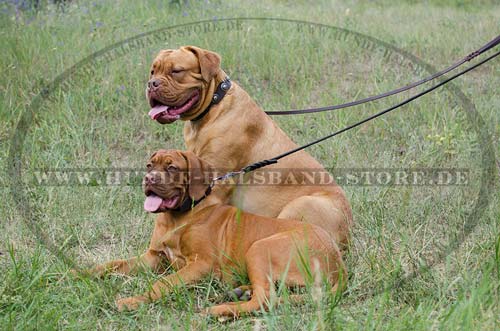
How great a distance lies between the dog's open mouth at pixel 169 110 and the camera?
4488 mm

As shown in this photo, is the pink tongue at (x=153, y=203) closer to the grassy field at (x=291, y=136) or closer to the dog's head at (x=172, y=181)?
the dog's head at (x=172, y=181)

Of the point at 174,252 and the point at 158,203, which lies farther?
the point at 174,252

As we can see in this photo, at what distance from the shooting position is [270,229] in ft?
13.3

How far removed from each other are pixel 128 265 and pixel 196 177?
2.40 ft

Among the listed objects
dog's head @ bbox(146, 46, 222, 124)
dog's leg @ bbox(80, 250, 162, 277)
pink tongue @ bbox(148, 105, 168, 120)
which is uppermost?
dog's head @ bbox(146, 46, 222, 124)

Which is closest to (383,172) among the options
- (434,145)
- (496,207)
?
(434,145)

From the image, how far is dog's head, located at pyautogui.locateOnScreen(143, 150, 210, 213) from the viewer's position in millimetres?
3955

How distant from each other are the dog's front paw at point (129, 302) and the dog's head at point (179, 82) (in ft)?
4.43

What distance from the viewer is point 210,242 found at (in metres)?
4.06

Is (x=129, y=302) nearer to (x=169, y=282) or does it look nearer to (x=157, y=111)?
(x=169, y=282)

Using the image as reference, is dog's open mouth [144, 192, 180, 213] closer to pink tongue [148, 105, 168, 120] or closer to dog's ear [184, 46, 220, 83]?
pink tongue [148, 105, 168, 120]

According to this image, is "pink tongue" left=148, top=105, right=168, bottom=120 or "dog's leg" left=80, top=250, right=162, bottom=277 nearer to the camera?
"dog's leg" left=80, top=250, right=162, bottom=277

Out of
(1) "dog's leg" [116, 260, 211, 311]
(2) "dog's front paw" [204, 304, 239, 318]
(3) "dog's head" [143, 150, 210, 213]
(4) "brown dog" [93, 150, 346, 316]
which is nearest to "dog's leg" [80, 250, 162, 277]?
(4) "brown dog" [93, 150, 346, 316]

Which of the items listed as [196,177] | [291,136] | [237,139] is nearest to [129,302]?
[196,177]
